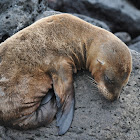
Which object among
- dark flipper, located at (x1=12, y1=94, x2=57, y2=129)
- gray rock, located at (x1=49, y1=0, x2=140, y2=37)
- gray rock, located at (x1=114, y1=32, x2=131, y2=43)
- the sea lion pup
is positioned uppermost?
the sea lion pup

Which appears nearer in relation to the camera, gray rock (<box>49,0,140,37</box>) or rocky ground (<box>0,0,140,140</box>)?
rocky ground (<box>0,0,140,140</box>)

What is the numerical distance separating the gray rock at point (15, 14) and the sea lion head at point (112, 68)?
2.42 m

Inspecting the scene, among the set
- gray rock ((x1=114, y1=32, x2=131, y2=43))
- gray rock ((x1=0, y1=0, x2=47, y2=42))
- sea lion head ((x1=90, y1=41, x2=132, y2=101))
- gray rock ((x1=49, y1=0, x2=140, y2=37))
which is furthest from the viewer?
gray rock ((x1=49, y1=0, x2=140, y2=37))

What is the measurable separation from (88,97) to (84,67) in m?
0.56

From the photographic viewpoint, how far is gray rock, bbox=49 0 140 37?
11.8 m

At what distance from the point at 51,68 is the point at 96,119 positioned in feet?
3.61

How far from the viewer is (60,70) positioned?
188 inches

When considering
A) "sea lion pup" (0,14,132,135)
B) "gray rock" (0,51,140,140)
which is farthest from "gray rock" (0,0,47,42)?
"gray rock" (0,51,140,140)

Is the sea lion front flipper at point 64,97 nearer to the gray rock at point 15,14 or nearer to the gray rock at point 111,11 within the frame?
the gray rock at point 15,14

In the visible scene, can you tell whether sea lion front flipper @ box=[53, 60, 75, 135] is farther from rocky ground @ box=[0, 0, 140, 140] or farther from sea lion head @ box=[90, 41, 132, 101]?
sea lion head @ box=[90, 41, 132, 101]

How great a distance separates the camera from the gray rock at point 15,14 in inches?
254

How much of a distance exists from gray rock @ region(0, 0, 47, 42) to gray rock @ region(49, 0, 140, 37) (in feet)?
17.4

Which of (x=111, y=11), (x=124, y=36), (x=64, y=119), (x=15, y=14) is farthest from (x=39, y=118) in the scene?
(x=111, y=11)

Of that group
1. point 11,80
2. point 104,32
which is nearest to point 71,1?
point 104,32
